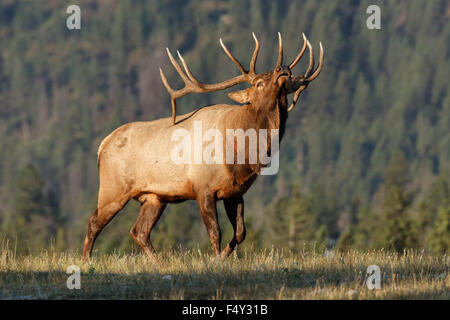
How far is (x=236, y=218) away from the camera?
13797 millimetres

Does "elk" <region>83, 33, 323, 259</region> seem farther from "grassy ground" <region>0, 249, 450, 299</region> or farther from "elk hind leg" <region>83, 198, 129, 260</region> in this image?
"grassy ground" <region>0, 249, 450, 299</region>

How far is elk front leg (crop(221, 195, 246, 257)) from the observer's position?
44.5ft

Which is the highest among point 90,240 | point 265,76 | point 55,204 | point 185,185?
point 265,76

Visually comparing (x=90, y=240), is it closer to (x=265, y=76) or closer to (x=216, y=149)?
(x=216, y=149)

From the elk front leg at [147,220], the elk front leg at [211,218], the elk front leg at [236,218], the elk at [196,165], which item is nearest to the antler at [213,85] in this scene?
the elk at [196,165]

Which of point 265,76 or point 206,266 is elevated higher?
point 265,76

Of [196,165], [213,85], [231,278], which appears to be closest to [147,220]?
[196,165]

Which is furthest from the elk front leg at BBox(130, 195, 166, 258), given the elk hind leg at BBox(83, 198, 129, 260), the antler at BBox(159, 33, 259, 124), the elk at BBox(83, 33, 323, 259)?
the antler at BBox(159, 33, 259, 124)

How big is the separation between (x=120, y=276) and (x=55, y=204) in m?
99.7

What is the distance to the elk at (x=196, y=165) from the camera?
43.8 feet

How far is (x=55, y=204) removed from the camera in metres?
109

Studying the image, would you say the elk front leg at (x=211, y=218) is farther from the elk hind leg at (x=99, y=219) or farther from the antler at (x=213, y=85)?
the elk hind leg at (x=99, y=219)
